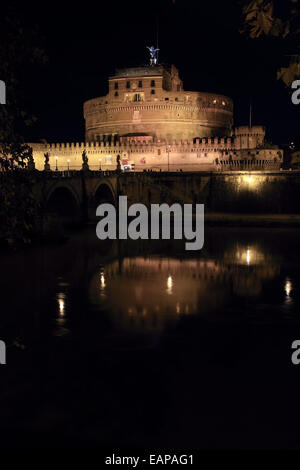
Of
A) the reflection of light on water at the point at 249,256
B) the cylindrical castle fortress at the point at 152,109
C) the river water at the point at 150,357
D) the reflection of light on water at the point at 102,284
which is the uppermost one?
the cylindrical castle fortress at the point at 152,109

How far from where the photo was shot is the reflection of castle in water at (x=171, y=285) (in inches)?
653

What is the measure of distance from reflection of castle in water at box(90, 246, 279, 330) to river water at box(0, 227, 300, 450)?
0.05m

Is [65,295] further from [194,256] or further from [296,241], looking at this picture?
[296,241]

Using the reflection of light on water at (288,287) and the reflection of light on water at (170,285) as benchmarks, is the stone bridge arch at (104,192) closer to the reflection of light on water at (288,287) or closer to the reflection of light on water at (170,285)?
the reflection of light on water at (170,285)

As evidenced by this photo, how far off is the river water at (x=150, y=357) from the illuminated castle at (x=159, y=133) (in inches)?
1471

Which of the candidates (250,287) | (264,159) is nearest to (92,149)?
(264,159)

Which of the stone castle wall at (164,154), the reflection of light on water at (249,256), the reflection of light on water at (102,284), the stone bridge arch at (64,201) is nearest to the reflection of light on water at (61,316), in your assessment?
the reflection of light on water at (102,284)

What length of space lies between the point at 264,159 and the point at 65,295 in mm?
42672

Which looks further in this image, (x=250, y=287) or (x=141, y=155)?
(x=141, y=155)

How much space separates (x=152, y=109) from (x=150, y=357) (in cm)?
5625

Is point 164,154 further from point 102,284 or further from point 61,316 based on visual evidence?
point 61,316

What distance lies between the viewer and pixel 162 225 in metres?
42.9

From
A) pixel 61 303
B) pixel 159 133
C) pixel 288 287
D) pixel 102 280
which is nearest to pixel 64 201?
pixel 159 133
